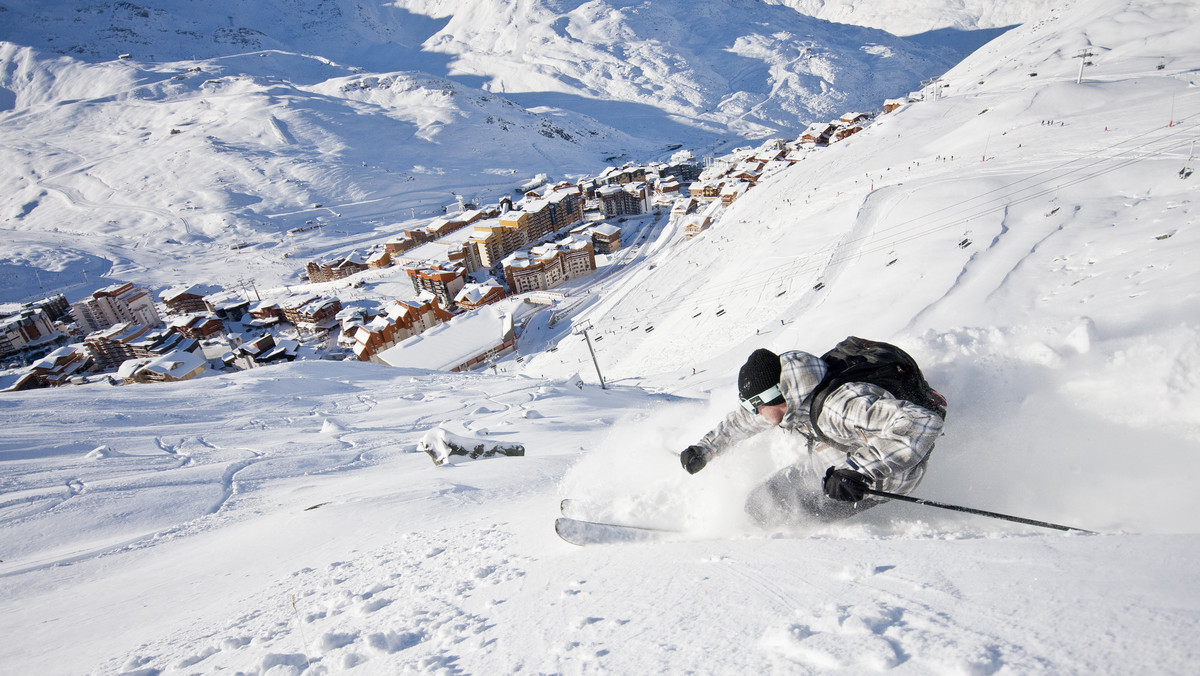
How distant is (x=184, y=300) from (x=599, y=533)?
55.5 m

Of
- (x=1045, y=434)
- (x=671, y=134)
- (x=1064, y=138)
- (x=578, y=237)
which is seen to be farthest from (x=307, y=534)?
(x=671, y=134)

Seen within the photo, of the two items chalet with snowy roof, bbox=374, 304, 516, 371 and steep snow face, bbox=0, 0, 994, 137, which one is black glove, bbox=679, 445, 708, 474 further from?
steep snow face, bbox=0, 0, 994, 137

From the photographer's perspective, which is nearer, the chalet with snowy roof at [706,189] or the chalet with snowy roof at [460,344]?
the chalet with snowy roof at [460,344]

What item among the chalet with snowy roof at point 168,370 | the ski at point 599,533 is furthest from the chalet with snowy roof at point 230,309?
the ski at point 599,533

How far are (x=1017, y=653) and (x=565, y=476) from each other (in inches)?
162

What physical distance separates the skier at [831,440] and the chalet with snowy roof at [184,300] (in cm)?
5534

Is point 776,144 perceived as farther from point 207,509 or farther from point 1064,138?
point 207,509

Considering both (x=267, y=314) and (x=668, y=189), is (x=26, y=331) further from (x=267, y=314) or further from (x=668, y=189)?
(x=668, y=189)

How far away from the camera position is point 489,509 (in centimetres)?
459

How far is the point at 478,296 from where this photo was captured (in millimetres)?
39281

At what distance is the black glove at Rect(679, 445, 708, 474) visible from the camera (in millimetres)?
3807

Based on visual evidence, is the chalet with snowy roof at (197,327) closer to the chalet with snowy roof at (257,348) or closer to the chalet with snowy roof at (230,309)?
the chalet with snowy roof at (230,309)

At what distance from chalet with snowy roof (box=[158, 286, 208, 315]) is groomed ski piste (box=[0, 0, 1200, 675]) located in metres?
43.9

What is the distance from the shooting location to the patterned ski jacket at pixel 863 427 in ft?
9.47
